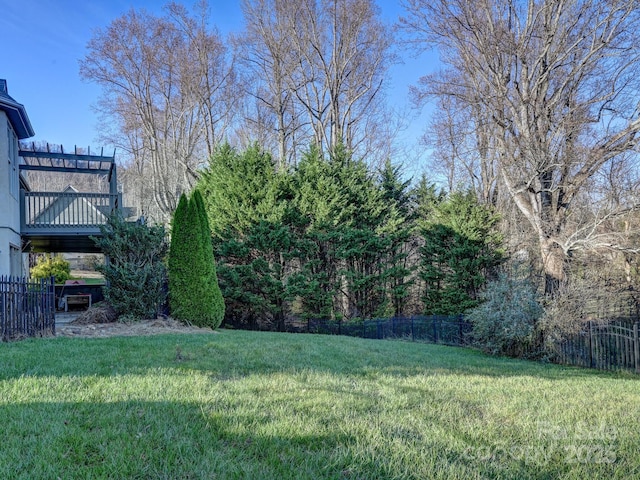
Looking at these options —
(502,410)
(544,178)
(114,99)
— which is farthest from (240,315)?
(114,99)

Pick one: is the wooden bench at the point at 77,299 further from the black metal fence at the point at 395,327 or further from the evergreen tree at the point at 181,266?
the evergreen tree at the point at 181,266

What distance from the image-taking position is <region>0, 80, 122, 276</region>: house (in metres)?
11.1

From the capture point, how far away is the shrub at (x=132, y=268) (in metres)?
10.2

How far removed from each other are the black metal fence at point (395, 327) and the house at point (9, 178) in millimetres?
6564

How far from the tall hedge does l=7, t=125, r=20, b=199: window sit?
185 inches

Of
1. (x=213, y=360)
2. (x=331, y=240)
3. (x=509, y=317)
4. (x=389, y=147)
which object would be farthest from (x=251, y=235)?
(x=389, y=147)

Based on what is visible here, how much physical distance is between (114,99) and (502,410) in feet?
74.4

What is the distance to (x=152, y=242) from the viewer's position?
10641 millimetres

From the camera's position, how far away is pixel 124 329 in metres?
9.04

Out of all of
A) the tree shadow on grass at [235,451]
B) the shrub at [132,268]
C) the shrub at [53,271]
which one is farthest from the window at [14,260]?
the tree shadow on grass at [235,451]

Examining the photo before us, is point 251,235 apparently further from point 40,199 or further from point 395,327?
point 40,199

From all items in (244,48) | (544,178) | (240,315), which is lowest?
(240,315)

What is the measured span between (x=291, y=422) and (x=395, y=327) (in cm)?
1173

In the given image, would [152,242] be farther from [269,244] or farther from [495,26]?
[495,26]
